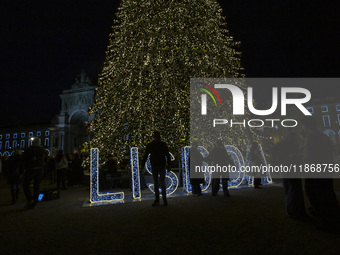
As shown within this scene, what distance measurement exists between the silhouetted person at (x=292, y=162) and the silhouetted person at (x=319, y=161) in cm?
39

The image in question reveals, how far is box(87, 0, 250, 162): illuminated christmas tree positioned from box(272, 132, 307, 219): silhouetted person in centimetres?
684

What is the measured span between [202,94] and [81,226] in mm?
9460

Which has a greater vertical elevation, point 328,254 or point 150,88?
point 150,88

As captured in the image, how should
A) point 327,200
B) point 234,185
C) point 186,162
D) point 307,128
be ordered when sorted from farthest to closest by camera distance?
point 234,185
point 186,162
point 307,128
point 327,200

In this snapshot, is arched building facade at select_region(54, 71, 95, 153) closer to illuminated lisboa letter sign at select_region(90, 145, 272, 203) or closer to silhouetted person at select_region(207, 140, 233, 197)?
illuminated lisboa letter sign at select_region(90, 145, 272, 203)

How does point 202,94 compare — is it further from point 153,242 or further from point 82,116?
point 82,116

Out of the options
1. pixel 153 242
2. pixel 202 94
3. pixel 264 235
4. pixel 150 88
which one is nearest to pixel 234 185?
pixel 202 94

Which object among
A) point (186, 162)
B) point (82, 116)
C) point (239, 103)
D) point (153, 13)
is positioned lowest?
point (186, 162)

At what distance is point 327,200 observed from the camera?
4.47 meters

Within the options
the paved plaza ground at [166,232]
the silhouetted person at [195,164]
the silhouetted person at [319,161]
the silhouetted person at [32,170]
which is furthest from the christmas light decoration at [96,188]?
the silhouetted person at [319,161]

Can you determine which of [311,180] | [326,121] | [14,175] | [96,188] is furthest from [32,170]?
[326,121]

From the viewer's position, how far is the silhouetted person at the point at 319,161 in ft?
14.6

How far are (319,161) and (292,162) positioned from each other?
0.71 m

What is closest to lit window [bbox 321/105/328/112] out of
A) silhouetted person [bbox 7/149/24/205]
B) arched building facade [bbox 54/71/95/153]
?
arched building facade [bbox 54/71/95/153]
